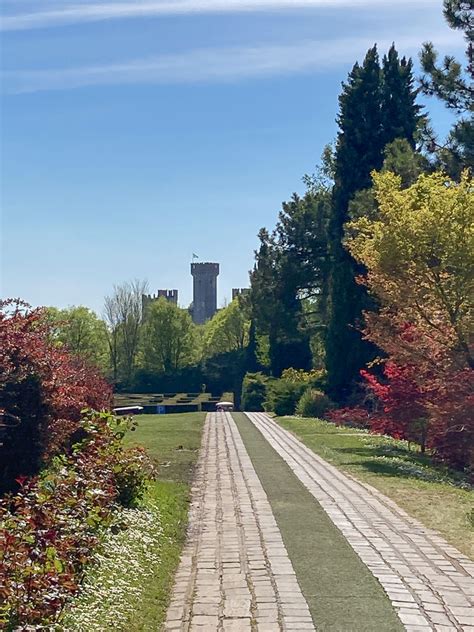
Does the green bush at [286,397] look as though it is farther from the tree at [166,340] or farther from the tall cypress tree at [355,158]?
the tree at [166,340]

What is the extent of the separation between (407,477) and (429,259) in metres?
4.94

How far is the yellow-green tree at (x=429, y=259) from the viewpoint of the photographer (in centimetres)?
1523

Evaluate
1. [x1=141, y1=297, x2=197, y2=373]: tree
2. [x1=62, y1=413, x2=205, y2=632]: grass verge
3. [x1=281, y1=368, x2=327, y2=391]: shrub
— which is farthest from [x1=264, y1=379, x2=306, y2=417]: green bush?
[x1=141, y1=297, x2=197, y2=373]: tree

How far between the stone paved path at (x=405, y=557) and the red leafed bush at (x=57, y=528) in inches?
91.3

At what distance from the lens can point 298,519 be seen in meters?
8.74

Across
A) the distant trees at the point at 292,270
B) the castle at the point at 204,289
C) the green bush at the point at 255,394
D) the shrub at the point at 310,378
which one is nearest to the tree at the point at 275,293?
the distant trees at the point at 292,270

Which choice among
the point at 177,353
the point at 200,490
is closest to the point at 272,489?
the point at 200,490

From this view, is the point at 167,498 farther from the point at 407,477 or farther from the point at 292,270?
the point at 292,270

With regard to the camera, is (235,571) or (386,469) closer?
(235,571)

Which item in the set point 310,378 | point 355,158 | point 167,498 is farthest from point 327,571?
point 310,378

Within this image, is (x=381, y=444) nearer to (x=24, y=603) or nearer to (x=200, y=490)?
(x=200, y=490)

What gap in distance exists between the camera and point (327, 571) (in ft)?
21.5

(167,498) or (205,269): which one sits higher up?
(205,269)

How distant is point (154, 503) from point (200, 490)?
1895mm
